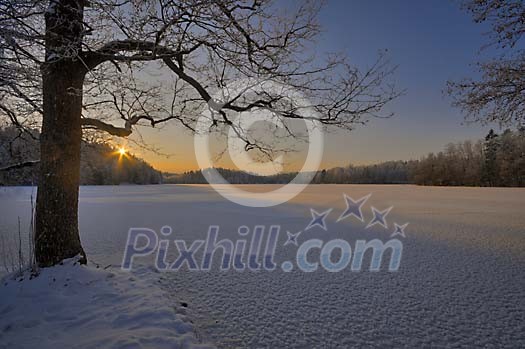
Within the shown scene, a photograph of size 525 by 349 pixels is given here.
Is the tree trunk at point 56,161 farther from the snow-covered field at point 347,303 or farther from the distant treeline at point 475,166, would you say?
the distant treeline at point 475,166

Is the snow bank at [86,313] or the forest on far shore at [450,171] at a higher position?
the forest on far shore at [450,171]

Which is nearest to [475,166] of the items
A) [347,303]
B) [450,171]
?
[450,171]

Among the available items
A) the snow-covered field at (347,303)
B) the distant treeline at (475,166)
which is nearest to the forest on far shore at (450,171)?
the distant treeline at (475,166)

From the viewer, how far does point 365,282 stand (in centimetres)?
409

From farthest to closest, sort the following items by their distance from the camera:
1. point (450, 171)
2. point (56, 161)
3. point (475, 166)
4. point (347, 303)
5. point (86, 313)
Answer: point (450, 171)
point (475, 166)
point (56, 161)
point (347, 303)
point (86, 313)

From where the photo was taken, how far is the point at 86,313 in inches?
114

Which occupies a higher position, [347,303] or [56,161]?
[56,161]

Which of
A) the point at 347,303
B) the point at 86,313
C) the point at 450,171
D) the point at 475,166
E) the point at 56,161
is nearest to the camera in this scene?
the point at 86,313

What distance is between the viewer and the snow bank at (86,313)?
240cm

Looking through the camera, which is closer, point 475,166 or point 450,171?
point 475,166

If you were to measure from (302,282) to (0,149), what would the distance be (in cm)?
784

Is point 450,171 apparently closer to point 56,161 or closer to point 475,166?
point 475,166

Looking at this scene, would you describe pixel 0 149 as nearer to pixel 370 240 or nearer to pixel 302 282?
pixel 302 282

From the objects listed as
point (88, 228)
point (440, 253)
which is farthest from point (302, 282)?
point (88, 228)
